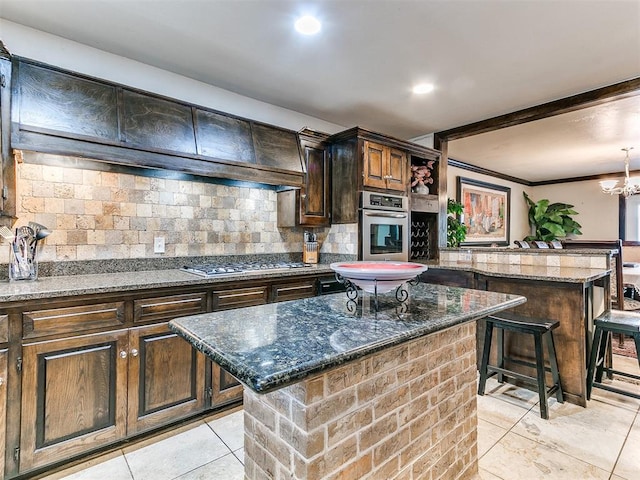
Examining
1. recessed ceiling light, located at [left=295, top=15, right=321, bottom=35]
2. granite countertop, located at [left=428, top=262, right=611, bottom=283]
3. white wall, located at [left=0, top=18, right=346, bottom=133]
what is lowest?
granite countertop, located at [left=428, top=262, right=611, bottom=283]

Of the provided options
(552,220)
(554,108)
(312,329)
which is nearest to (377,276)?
(312,329)

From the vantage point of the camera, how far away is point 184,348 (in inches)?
82.4

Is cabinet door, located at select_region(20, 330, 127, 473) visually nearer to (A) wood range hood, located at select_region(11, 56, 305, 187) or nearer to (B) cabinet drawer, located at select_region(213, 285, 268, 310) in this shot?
(B) cabinet drawer, located at select_region(213, 285, 268, 310)

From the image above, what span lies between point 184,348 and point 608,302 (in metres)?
3.40

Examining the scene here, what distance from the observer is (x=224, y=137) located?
2680 mm

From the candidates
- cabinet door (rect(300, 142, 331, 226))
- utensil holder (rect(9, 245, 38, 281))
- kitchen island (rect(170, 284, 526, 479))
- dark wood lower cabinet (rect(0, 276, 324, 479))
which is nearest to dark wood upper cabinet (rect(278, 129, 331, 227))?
cabinet door (rect(300, 142, 331, 226))

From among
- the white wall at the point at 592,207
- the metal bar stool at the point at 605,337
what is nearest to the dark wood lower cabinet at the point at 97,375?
the metal bar stool at the point at 605,337

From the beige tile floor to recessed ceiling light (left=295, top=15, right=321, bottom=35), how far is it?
256 cm

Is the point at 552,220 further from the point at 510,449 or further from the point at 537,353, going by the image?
the point at 510,449

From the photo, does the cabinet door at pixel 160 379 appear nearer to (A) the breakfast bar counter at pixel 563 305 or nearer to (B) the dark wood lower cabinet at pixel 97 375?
(B) the dark wood lower cabinet at pixel 97 375

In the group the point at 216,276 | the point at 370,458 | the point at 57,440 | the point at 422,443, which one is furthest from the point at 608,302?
the point at 57,440

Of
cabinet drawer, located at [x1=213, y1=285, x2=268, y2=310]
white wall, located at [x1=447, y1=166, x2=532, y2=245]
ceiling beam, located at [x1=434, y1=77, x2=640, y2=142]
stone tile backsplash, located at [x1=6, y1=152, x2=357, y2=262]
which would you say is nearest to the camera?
stone tile backsplash, located at [x1=6, y1=152, x2=357, y2=262]

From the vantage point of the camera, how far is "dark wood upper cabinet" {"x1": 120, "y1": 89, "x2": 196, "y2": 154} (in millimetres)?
2225

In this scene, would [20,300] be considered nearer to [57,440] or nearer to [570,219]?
[57,440]
